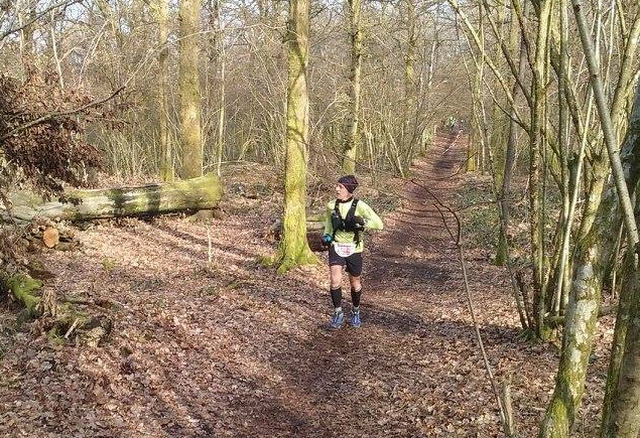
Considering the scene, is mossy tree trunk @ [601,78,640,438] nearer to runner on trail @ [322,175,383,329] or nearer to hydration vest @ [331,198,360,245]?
runner on trail @ [322,175,383,329]

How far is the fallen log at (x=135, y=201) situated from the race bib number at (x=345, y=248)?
22.0 ft

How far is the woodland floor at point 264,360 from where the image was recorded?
188 inches

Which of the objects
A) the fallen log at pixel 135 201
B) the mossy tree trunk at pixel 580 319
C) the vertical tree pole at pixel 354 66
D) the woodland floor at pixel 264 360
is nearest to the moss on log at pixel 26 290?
the woodland floor at pixel 264 360

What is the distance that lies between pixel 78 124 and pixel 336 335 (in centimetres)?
435

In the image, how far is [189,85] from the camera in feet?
46.0

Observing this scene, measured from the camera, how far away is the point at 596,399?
4879 mm

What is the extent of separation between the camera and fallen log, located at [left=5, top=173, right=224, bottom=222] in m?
11.5

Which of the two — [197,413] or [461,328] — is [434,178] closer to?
[461,328]

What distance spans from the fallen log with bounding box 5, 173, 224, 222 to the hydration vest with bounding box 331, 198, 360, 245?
6677mm

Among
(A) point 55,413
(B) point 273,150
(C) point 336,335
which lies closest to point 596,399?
(C) point 336,335

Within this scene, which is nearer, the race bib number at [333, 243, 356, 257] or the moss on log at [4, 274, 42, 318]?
the moss on log at [4, 274, 42, 318]

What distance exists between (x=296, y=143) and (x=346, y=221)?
3.07 metres

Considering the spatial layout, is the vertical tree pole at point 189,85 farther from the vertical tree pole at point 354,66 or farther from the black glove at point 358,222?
the black glove at point 358,222

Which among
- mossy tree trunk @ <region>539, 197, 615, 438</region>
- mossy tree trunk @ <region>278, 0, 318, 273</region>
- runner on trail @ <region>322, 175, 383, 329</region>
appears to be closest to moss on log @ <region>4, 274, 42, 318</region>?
runner on trail @ <region>322, 175, 383, 329</region>
